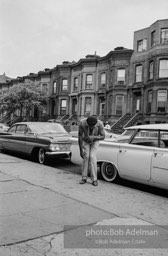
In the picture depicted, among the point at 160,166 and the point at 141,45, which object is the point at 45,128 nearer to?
the point at 160,166

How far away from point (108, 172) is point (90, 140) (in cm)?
129

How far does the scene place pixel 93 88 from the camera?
3519 centimetres

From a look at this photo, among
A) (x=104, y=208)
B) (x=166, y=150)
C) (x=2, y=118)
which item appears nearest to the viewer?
(x=104, y=208)

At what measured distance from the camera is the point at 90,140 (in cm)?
710

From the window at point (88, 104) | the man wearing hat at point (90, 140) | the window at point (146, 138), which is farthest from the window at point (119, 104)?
the man wearing hat at point (90, 140)

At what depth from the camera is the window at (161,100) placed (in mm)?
27448

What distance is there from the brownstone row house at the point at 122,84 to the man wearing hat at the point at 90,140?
21.1 meters

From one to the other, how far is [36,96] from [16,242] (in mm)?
37060

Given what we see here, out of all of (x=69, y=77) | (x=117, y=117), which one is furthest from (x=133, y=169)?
(x=69, y=77)

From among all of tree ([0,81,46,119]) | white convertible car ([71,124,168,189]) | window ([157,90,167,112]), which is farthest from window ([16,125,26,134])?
tree ([0,81,46,119])

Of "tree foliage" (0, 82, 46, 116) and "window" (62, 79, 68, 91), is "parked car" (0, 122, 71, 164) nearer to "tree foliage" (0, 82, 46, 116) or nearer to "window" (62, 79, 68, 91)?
"tree foliage" (0, 82, 46, 116)

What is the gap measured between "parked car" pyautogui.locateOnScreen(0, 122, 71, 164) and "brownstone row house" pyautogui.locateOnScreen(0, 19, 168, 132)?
17.3 metres

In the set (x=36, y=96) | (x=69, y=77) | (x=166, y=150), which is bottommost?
(x=166, y=150)

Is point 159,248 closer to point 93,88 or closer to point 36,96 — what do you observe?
point 93,88
